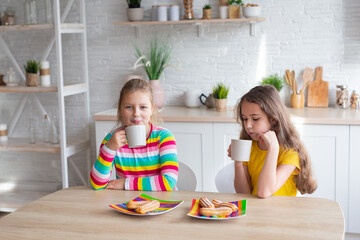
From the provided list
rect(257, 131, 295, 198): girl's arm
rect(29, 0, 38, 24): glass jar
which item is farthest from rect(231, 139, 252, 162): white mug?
rect(29, 0, 38, 24): glass jar

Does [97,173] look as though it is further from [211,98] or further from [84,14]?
[84,14]

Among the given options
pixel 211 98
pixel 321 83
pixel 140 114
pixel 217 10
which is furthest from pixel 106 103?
pixel 140 114

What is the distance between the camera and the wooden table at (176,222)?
1.46 meters

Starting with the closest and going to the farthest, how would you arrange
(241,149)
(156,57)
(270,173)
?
(241,149) < (270,173) < (156,57)

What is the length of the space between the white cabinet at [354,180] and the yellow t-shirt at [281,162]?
3.75ft

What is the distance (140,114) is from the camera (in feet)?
6.82

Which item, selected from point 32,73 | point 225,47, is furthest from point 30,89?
point 225,47

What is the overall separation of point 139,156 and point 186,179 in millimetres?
253

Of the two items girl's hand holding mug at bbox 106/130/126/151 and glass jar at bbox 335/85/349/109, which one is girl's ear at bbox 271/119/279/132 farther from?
glass jar at bbox 335/85/349/109

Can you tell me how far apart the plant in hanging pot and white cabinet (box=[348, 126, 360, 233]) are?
1425 mm

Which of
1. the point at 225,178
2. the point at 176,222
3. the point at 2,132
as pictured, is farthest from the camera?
the point at 2,132

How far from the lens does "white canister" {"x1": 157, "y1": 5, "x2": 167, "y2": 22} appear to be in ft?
12.0

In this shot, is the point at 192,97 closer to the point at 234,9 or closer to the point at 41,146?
the point at 234,9

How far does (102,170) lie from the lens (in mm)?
1994
